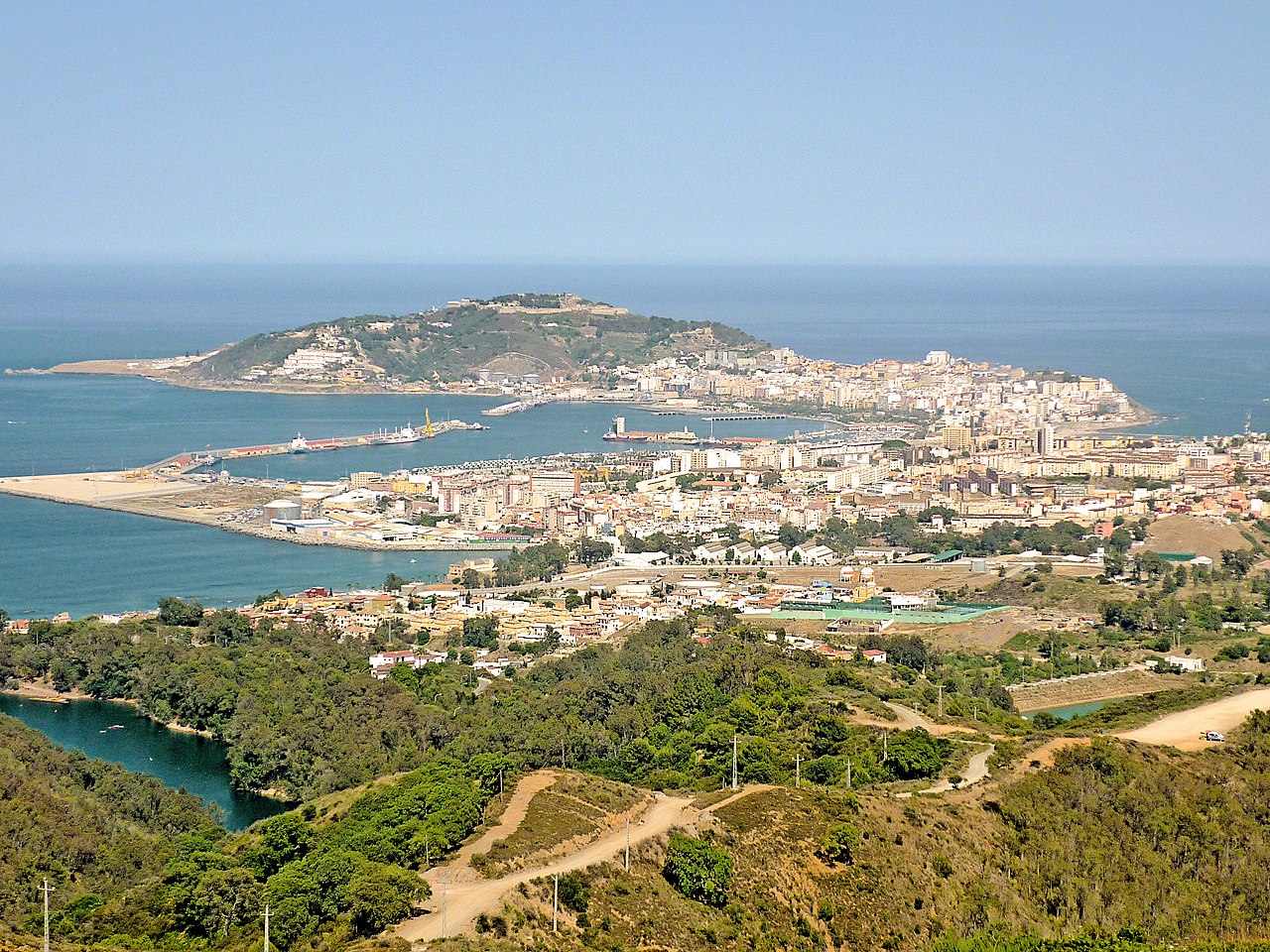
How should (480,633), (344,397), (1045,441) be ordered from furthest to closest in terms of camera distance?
(344,397)
(1045,441)
(480,633)

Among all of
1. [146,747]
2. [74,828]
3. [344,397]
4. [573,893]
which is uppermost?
[573,893]

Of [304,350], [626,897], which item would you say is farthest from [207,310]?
[626,897]

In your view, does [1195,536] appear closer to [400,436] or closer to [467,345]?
[400,436]

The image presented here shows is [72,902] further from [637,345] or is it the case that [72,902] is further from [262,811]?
[637,345]

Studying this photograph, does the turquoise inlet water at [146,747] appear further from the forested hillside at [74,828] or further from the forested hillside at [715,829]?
the forested hillside at [74,828]

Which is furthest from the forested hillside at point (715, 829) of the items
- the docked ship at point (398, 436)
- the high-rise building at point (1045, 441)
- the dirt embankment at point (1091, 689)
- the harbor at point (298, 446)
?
the docked ship at point (398, 436)

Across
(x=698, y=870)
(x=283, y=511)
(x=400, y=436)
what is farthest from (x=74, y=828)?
(x=400, y=436)
